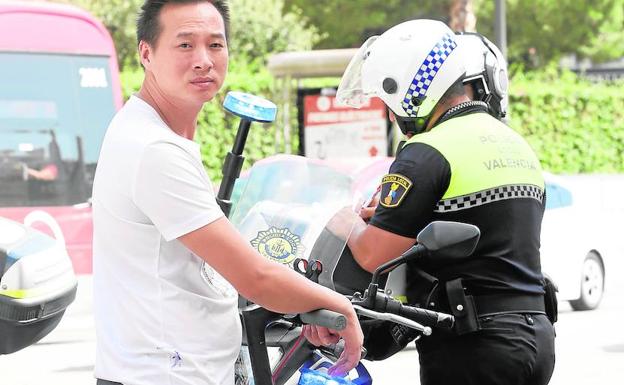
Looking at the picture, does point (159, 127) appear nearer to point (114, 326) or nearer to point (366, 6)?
point (114, 326)

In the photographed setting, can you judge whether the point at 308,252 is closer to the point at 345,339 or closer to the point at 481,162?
the point at 345,339

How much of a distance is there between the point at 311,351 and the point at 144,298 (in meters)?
0.52

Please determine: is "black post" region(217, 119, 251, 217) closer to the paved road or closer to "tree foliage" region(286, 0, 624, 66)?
the paved road

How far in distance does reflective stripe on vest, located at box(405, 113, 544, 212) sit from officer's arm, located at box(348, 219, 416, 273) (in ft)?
0.46

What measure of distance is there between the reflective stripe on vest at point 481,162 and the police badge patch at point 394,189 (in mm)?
105

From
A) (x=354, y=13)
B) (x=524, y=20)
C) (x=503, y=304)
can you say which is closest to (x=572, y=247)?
(x=503, y=304)

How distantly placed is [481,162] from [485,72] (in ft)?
1.11

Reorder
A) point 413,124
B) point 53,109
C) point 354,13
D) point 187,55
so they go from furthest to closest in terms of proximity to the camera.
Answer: point 354,13 < point 53,109 < point 413,124 < point 187,55

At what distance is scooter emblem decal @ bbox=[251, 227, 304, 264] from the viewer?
3.11 meters

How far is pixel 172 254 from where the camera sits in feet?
8.92

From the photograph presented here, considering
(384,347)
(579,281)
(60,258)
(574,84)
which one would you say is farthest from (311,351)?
(574,84)

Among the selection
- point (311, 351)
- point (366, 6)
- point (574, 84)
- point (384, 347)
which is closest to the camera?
point (311, 351)

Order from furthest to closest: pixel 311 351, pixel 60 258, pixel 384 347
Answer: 1. pixel 60 258
2. pixel 384 347
3. pixel 311 351

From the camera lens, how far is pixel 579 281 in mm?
12641
